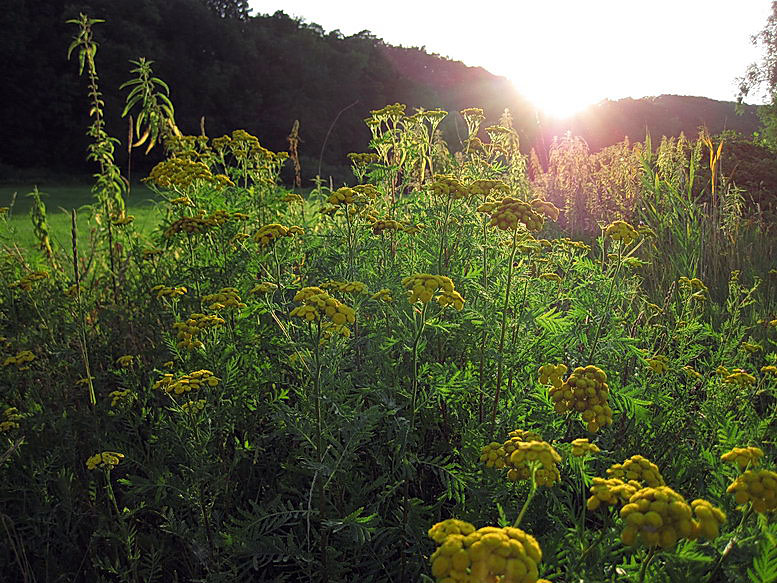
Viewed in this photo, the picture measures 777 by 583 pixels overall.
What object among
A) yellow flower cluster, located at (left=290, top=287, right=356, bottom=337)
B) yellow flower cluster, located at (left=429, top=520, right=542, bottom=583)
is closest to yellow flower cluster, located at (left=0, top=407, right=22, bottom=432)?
yellow flower cluster, located at (left=290, top=287, right=356, bottom=337)

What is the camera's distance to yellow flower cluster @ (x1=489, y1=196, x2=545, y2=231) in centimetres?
183

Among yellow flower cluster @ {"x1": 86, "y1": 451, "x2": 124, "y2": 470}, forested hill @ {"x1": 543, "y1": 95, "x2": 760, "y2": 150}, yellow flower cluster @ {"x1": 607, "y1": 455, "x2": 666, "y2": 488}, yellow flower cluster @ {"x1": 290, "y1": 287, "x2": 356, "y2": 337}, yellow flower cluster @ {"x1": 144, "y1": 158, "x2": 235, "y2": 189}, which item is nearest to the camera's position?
yellow flower cluster @ {"x1": 607, "y1": 455, "x2": 666, "y2": 488}

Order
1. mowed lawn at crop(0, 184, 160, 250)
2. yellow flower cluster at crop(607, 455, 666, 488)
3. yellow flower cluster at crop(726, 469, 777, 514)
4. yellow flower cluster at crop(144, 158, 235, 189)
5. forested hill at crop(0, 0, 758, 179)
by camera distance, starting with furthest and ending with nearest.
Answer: forested hill at crop(0, 0, 758, 179)
mowed lawn at crop(0, 184, 160, 250)
yellow flower cluster at crop(144, 158, 235, 189)
yellow flower cluster at crop(607, 455, 666, 488)
yellow flower cluster at crop(726, 469, 777, 514)

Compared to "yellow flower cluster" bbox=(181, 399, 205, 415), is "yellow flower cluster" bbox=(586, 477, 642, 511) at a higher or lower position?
higher

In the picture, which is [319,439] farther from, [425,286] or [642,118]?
[642,118]

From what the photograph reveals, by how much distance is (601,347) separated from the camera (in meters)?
2.15

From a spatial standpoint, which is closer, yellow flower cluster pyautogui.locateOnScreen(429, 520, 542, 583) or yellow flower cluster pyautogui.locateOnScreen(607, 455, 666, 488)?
yellow flower cluster pyautogui.locateOnScreen(429, 520, 542, 583)

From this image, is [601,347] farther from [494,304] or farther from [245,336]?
[245,336]

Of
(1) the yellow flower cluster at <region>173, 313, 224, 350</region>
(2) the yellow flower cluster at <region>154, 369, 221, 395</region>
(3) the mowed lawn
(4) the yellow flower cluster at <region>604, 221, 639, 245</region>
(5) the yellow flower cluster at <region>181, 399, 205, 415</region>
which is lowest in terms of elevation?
(3) the mowed lawn

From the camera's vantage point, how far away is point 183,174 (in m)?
3.10

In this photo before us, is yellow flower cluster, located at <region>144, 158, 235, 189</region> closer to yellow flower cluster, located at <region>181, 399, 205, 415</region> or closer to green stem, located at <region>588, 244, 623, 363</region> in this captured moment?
A: yellow flower cluster, located at <region>181, 399, 205, 415</region>

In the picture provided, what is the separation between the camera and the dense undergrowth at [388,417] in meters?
1.33

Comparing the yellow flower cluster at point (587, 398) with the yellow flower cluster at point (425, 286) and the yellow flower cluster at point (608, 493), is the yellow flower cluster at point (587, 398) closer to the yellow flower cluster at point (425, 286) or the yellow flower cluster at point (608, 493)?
the yellow flower cluster at point (608, 493)

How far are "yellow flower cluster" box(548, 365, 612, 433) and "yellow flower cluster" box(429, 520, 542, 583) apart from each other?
1.91 ft
